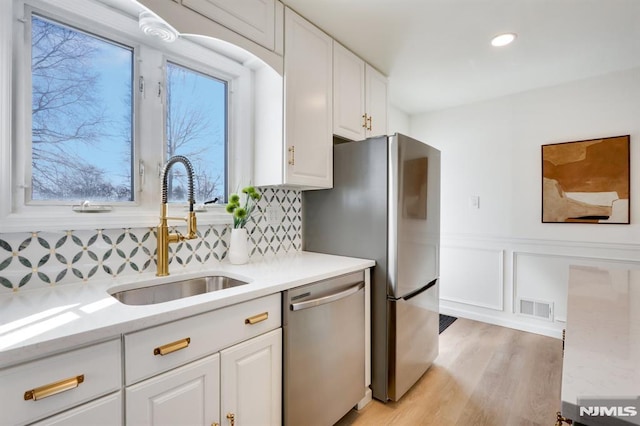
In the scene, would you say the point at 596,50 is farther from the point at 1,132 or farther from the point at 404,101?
the point at 1,132

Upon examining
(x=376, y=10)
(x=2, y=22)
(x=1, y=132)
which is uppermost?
(x=376, y=10)

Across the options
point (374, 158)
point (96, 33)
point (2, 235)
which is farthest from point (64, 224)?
point (374, 158)

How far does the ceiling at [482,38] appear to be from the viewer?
1.75 m

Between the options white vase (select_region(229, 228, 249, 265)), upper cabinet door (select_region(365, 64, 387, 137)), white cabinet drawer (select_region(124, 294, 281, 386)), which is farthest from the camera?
upper cabinet door (select_region(365, 64, 387, 137))

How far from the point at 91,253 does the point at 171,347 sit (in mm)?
660

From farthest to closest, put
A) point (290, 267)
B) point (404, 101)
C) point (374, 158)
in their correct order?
1. point (404, 101)
2. point (374, 158)
3. point (290, 267)

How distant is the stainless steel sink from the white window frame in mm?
308

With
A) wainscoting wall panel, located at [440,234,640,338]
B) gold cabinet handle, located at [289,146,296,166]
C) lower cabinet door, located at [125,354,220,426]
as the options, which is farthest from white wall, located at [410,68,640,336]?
lower cabinet door, located at [125,354,220,426]

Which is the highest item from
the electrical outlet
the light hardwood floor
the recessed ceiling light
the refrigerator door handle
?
the recessed ceiling light

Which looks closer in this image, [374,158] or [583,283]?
[583,283]

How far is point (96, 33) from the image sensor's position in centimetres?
138

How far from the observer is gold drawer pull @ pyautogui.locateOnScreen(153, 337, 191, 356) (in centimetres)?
96

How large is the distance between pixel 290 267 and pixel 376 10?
1556 mm

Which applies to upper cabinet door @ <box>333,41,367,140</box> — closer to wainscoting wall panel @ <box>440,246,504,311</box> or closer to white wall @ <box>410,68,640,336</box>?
white wall @ <box>410,68,640,336</box>
